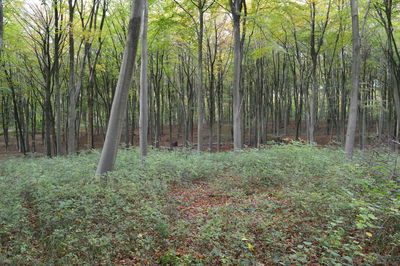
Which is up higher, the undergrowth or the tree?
the tree

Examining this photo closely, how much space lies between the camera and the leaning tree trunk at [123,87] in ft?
21.7

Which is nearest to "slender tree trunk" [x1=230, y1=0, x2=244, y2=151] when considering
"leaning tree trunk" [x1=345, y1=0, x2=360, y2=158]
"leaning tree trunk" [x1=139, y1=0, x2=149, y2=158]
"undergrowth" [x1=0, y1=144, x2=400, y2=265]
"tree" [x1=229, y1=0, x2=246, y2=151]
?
"tree" [x1=229, y1=0, x2=246, y2=151]

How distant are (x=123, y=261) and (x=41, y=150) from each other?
88.5ft

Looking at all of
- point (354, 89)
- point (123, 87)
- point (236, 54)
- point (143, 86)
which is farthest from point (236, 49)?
point (123, 87)

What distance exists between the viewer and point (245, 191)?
632 cm

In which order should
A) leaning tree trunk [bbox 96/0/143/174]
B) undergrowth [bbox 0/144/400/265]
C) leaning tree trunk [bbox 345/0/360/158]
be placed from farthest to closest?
leaning tree trunk [bbox 345/0/360/158]
leaning tree trunk [bbox 96/0/143/174]
undergrowth [bbox 0/144/400/265]

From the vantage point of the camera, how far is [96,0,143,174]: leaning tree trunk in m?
6.62

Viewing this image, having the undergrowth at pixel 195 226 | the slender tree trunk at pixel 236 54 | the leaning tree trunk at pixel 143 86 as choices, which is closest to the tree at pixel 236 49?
the slender tree trunk at pixel 236 54

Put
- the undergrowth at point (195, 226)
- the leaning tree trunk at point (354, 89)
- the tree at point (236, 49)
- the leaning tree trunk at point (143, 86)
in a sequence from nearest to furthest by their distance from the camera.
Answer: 1. the undergrowth at point (195, 226)
2. the leaning tree trunk at point (354, 89)
3. the leaning tree trunk at point (143, 86)
4. the tree at point (236, 49)

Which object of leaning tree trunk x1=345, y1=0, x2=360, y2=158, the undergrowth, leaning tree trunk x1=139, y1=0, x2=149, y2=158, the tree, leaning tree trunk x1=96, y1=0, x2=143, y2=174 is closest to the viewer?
the undergrowth

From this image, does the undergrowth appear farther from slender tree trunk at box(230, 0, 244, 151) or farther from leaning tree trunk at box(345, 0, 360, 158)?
A: slender tree trunk at box(230, 0, 244, 151)

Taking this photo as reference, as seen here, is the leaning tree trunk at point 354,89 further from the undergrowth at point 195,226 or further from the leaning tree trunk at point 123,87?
the leaning tree trunk at point 123,87

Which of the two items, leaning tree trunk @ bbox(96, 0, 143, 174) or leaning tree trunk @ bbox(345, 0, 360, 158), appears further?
leaning tree trunk @ bbox(345, 0, 360, 158)

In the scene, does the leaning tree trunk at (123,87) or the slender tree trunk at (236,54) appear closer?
the leaning tree trunk at (123,87)
